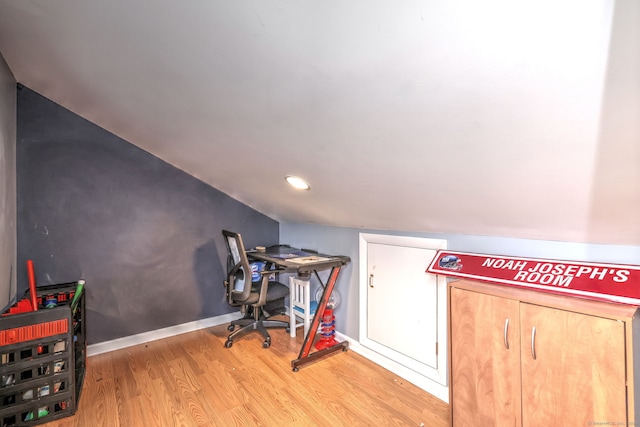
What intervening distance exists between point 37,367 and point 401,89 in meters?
2.52

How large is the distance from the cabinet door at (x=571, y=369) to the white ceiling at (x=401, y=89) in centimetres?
44

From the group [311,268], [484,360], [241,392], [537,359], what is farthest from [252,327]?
[537,359]

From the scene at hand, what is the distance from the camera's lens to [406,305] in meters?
2.46

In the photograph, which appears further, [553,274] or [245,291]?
[245,291]

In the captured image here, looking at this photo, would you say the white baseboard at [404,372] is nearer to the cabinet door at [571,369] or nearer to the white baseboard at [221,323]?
the white baseboard at [221,323]

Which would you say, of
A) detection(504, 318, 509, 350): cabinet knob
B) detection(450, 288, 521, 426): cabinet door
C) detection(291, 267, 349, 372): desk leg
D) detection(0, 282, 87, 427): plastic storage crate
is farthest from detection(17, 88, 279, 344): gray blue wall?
detection(504, 318, 509, 350): cabinet knob

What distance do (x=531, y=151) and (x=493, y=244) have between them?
909 millimetres

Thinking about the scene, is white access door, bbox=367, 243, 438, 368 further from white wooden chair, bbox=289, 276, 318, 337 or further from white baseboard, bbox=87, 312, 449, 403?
white wooden chair, bbox=289, 276, 318, 337

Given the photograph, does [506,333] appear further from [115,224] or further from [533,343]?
[115,224]

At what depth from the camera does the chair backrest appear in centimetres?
279

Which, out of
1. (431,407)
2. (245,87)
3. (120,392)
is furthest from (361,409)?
(245,87)

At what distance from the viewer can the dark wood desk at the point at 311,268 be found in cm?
261

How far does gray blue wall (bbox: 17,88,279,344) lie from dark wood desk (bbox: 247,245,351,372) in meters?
0.69

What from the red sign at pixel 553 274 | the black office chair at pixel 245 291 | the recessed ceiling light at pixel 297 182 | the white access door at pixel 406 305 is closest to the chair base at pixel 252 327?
the black office chair at pixel 245 291
